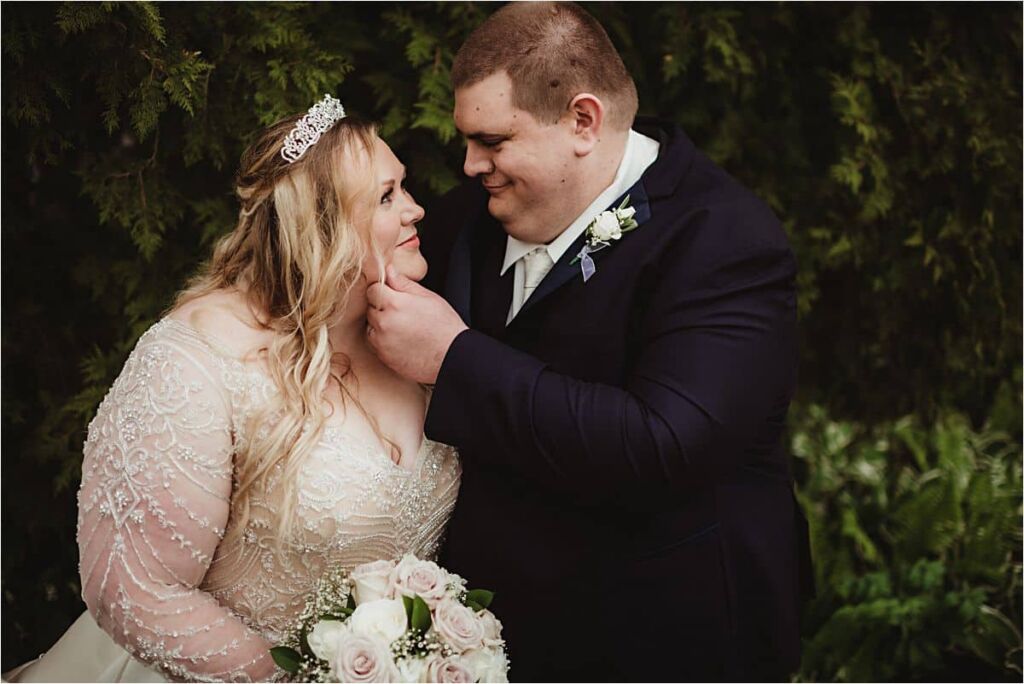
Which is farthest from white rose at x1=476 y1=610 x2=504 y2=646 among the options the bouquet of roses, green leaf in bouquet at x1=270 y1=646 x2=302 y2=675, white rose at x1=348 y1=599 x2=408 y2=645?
green leaf in bouquet at x1=270 y1=646 x2=302 y2=675

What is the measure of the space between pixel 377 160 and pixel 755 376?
1203mm

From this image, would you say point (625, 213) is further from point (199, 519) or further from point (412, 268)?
point (199, 519)

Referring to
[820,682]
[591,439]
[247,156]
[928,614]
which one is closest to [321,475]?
[591,439]

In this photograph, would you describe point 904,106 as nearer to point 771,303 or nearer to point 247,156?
point 771,303

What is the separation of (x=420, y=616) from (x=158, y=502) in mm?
728

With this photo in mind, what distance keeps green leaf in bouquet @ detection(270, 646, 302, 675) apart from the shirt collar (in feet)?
4.18

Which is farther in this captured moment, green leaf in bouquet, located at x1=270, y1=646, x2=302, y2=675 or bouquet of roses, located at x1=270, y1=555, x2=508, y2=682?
green leaf in bouquet, located at x1=270, y1=646, x2=302, y2=675

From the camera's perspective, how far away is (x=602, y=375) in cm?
290

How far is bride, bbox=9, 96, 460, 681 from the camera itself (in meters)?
2.59

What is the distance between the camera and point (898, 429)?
493 cm

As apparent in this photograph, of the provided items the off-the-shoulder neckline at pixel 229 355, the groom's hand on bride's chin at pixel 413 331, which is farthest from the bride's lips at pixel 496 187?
the off-the-shoulder neckline at pixel 229 355

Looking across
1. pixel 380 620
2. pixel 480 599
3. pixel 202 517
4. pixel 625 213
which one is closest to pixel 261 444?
pixel 202 517

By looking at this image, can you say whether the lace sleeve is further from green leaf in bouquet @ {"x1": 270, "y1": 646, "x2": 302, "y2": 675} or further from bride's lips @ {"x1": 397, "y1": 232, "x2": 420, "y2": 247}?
bride's lips @ {"x1": 397, "y1": 232, "x2": 420, "y2": 247}

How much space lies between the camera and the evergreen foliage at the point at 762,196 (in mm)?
3291
